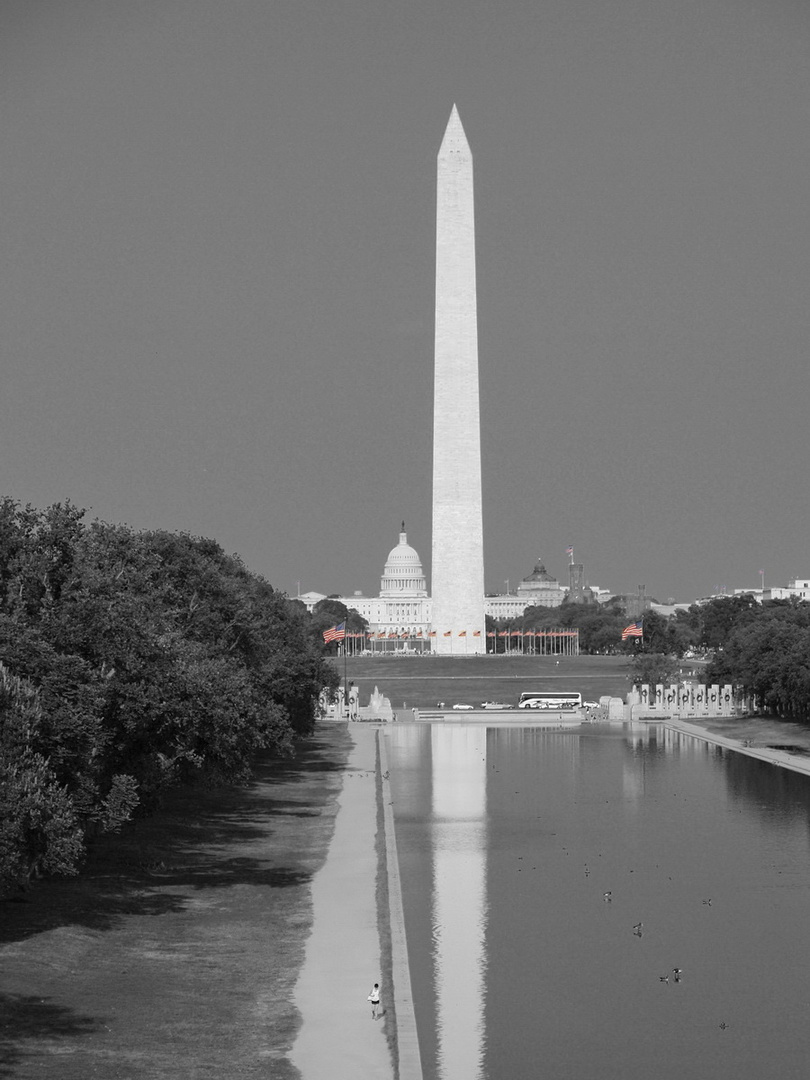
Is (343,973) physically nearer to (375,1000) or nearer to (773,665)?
(375,1000)

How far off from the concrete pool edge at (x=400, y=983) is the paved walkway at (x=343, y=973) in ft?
0.58

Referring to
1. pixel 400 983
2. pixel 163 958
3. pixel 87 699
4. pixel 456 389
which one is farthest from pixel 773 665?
pixel 400 983

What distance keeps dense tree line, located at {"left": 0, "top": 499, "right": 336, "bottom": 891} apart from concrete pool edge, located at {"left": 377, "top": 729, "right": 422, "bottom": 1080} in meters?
3.53

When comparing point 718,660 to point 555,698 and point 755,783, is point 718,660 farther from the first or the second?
point 755,783

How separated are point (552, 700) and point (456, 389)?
26.3 m

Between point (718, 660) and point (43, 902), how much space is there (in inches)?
2153

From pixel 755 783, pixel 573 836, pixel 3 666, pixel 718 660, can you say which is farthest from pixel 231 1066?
pixel 718 660

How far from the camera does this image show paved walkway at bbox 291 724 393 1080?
52.0ft

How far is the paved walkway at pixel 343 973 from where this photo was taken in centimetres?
1584

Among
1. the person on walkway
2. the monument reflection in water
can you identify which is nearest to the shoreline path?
the person on walkway

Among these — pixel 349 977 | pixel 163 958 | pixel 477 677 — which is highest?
pixel 477 677

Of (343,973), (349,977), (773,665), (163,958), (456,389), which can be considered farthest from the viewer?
(456,389)

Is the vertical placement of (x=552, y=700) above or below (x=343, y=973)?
above

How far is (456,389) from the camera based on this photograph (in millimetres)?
99500
